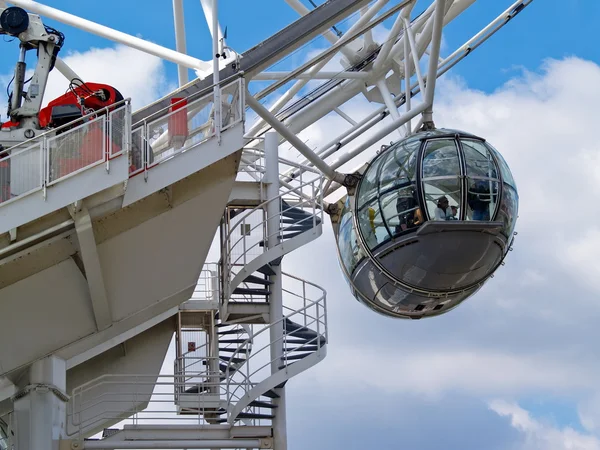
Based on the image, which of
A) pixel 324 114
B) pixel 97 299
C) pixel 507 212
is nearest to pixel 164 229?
pixel 97 299

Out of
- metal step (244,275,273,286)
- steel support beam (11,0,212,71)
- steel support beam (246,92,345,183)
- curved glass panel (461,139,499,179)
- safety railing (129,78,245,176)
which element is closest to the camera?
safety railing (129,78,245,176)

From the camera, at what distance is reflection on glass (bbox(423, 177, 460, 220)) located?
71.0 feet

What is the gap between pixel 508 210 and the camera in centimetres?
2227

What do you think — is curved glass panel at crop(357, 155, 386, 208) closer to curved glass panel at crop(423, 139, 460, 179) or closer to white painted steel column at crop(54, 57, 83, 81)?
curved glass panel at crop(423, 139, 460, 179)

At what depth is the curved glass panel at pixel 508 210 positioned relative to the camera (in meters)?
22.1

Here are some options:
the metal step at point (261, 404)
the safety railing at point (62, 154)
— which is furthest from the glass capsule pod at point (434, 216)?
the safety railing at point (62, 154)

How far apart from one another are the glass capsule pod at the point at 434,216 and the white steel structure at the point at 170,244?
1076 millimetres

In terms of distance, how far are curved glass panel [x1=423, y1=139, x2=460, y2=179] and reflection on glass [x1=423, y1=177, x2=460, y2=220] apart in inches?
5.4

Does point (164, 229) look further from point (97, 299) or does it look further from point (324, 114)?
point (324, 114)

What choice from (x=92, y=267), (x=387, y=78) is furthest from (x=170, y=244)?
(x=387, y=78)

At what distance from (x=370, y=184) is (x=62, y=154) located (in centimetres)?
740

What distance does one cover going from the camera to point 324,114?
96.9 ft

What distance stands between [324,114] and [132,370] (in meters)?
7.45

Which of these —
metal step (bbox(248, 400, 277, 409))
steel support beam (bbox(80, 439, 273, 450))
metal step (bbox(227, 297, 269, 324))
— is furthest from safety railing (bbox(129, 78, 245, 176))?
metal step (bbox(248, 400, 277, 409))
